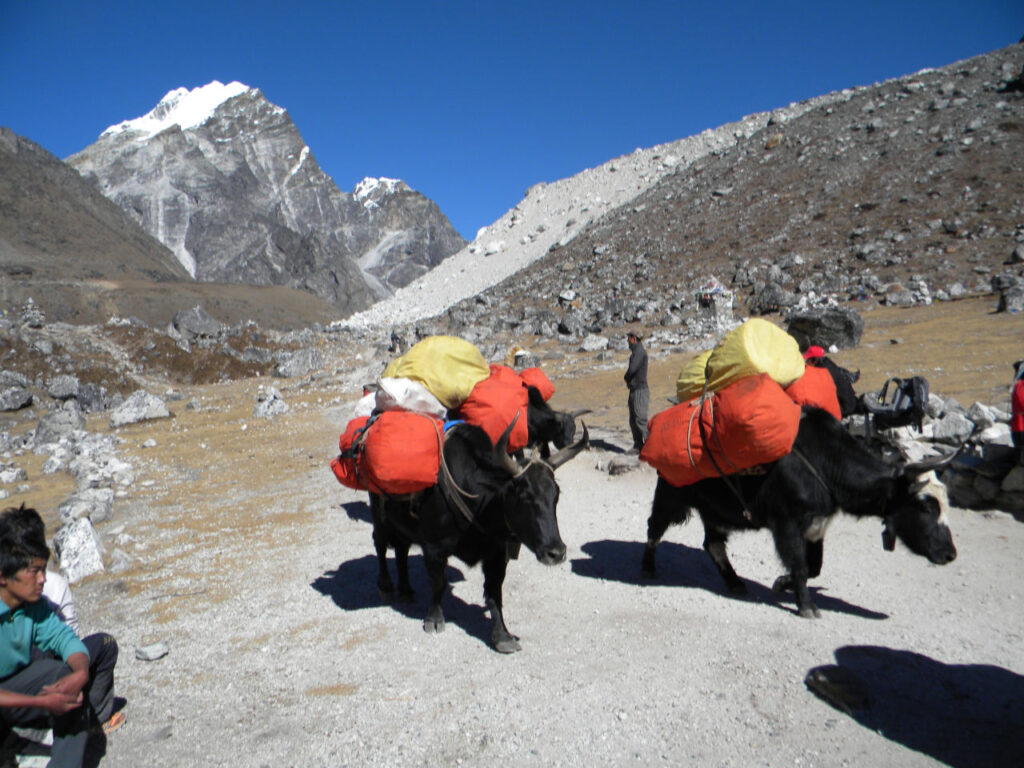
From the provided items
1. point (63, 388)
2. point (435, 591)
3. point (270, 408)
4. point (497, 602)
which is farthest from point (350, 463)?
point (63, 388)

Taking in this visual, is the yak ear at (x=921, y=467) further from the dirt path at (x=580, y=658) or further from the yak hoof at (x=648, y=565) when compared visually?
the yak hoof at (x=648, y=565)

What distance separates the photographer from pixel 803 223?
96.1ft

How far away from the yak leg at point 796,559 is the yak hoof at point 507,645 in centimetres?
184

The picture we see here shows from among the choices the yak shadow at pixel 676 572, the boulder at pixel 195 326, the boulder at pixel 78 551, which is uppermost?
the boulder at pixel 195 326

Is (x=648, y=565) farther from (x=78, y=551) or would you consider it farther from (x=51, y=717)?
A: (x=78, y=551)

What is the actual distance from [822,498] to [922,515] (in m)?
0.57

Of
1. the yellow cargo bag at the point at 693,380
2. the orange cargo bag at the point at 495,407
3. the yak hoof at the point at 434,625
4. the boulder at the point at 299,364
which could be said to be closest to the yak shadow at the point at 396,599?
the yak hoof at the point at 434,625

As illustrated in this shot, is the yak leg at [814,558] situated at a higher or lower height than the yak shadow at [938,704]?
higher

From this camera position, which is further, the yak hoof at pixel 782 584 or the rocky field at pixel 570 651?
the yak hoof at pixel 782 584

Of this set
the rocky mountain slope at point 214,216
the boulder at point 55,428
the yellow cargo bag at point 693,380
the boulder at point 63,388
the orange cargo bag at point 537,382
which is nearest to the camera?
the yellow cargo bag at point 693,380

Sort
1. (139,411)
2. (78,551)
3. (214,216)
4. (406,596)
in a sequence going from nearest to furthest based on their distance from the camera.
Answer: (406,596) < (78,551) < (139,411) < (214,216)

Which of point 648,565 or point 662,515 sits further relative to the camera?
point 648,565

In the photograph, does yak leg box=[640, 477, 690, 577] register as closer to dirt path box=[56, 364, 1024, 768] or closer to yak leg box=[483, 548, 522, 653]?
dirt path box=[56, 364, 1024, 768]

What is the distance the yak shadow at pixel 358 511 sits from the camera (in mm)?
7465
